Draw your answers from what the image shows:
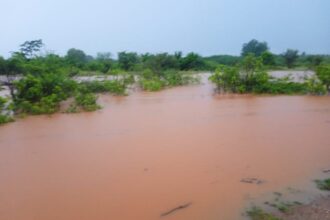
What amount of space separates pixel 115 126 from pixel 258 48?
40.6 m

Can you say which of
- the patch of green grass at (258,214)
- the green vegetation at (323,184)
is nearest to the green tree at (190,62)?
the green vegetation at (323,184)

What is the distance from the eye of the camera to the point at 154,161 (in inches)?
200

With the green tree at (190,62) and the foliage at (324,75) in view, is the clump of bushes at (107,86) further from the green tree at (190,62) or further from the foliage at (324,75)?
the green tree at (190,62)

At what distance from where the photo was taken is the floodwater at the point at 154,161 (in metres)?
3.65

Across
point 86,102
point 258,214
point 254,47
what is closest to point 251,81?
point 86,102

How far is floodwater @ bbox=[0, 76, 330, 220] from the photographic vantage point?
3.65 metres

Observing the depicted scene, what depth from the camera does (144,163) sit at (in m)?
5.00

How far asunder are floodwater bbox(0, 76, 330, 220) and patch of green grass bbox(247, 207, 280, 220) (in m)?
0.12

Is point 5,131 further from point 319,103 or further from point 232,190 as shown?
point 319,103

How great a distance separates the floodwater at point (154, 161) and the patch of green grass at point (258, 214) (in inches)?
4.6

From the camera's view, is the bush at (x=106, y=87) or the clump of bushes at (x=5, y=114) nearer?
the clump of bushes at (x=5, y=114)

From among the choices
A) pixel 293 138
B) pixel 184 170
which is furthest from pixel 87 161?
pixel 293 138

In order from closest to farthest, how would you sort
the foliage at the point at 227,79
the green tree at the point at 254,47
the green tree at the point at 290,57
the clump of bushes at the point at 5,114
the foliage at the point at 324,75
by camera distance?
the clump of bushes at the point at 5,114 < the foliage at the point at 324,75 < the foliage at the point at 227,79 < the green tree at the point at 290,57 < the green tree at the point at 254,47

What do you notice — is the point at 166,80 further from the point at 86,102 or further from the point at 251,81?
Result: the point at 86,102
